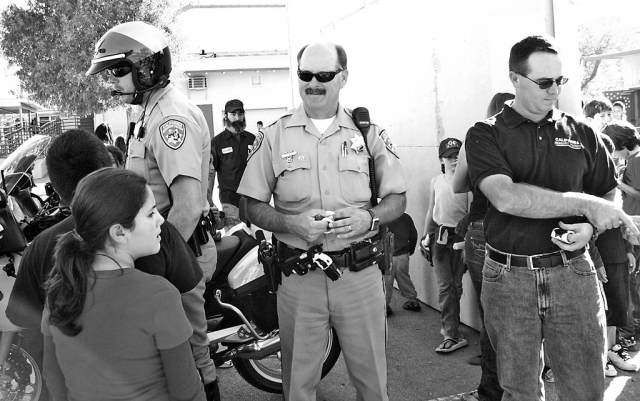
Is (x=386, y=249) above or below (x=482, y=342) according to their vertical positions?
above

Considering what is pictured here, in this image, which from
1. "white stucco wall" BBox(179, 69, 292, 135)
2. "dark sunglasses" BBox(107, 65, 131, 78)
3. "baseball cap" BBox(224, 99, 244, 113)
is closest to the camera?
"dark sunglasses" BBox(107, 65, 131, 78)

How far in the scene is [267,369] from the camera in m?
4.04

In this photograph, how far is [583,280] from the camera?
2.70 meters

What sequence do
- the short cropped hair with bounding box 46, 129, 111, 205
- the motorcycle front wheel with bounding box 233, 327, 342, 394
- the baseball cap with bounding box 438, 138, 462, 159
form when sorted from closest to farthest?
the short cropped hair with bounding box 46, 129, 111, 205
the motorcycle front wheel with bounding box 233, 327, 342, 394
the baseball cap with bounding box 438, 138, 462, 159

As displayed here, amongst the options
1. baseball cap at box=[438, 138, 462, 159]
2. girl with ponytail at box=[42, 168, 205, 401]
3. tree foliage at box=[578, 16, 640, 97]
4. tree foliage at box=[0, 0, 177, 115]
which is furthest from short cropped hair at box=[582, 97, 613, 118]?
tree foliage at box=[578, 16, 640, 97]

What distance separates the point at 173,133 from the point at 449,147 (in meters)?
2.63

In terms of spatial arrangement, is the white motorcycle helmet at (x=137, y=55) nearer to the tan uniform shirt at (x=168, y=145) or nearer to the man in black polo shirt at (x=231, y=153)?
the tan uniform shirt at (x=168, y=145)

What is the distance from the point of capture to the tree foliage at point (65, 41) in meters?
17.7

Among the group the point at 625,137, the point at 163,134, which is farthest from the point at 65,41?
the point at 163,134

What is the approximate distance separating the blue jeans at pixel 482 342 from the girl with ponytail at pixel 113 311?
2.19 meters

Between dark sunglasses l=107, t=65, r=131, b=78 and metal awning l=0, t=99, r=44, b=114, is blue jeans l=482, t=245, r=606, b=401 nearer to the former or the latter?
dark sunglasses l=107, t=65, r=131, b=78

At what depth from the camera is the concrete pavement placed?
4070mm

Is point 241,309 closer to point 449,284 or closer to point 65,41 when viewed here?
point 449,284

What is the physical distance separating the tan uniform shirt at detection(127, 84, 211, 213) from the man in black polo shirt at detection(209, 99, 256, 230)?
14.5ft
